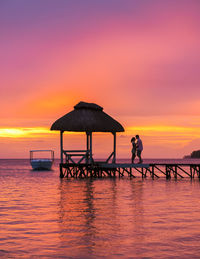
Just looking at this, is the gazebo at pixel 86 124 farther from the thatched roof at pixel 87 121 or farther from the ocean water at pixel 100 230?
the ocean water at pixel 100 230

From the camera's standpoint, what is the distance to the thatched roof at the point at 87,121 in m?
30.8

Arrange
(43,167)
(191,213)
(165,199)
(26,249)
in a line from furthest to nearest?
(43,167)
(165,199)
(191,213)
(26,249)

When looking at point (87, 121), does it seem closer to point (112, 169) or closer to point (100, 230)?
point (112, 169)

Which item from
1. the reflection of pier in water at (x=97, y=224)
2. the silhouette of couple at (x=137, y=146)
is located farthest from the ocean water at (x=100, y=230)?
the silhouette of couple at (x=137, y=146)

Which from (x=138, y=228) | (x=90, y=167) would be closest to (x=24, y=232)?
(x=138, y=228)

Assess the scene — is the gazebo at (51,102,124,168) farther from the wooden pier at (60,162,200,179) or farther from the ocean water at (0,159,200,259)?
the ocean water at (0,159,200,259)

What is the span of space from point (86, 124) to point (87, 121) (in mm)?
366

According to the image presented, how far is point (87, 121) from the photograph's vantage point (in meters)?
31.1

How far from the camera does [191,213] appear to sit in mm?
12289

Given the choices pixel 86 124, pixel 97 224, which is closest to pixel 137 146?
pixel 86 124

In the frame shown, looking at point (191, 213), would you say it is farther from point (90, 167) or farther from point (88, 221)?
point (90, 167)

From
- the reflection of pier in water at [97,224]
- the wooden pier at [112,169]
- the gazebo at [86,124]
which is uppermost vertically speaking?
the gazebo at [86,124]

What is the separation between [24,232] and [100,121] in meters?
22.6

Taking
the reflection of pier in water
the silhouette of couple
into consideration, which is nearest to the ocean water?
the reflection of pier in water
